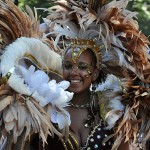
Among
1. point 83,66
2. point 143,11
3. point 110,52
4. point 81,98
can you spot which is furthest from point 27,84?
point 143,11

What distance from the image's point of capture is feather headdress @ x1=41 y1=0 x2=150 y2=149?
420cm

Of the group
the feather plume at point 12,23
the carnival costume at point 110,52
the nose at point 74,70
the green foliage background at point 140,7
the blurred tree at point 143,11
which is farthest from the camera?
the blurred tree at point 143,11

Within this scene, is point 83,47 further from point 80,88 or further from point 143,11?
point 143,11

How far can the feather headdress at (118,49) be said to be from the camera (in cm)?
420

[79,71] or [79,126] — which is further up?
[79,71]

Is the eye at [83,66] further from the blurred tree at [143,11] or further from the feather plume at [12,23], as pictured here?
the blurred tree at [143,11]

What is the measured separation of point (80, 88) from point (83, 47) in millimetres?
278

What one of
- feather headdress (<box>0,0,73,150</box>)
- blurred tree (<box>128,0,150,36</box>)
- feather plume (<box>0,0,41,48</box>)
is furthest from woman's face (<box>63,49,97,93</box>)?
blurred tree (<box>128,0,150,36</box>)

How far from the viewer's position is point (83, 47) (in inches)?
163

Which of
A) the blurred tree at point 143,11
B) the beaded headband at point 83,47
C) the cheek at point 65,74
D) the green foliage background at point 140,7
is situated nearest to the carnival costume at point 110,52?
the beaded headband at point 83,47

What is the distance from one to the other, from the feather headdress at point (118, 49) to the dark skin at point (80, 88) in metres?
0.14

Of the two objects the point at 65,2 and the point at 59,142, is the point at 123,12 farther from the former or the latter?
the point at 59,142

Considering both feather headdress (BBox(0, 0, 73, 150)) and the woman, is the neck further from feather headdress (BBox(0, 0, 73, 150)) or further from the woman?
feather headdress (BBox(0, 0, 73, 150))

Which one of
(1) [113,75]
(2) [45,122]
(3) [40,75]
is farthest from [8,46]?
(1) [113,75]
